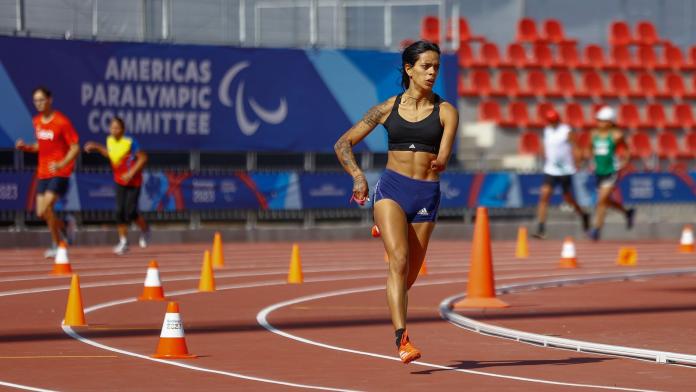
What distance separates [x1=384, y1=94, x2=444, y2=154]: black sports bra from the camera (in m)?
10.1

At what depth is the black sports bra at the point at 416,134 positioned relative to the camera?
10133mm

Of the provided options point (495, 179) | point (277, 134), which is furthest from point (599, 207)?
point (277, 134)

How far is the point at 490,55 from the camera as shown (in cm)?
3569

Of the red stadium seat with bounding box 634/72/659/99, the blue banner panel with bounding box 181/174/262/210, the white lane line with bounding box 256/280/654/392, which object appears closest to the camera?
the white lane line with bounding box 256/280/654/392

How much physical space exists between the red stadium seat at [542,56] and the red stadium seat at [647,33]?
2.79 meters

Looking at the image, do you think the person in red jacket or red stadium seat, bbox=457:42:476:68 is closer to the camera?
the person in red jacket

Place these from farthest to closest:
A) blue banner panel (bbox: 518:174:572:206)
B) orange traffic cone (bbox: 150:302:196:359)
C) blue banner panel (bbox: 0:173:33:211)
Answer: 1. blue banner panel (bbox: 518:174:572:206)
2. blue banner panel (bbox: 0:173:33:211)
3. orange traffic cone (bbox: 150:302:196:359)

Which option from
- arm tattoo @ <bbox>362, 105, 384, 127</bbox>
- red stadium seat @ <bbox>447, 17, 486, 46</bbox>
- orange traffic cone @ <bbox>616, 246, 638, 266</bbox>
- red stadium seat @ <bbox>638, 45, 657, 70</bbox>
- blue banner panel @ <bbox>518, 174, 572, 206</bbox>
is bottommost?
orange traffic cone @ <bbox>616, 246, 638, 266</bbox>

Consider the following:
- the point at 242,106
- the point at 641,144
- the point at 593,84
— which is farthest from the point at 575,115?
the point at 242,106

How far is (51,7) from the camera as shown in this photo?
25.7 m

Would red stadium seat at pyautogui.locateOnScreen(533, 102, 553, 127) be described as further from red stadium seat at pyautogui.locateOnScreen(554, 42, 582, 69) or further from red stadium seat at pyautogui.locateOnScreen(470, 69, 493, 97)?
red stadium seat at pyautogui.locateOnScreen(470, 69, 493, 97)

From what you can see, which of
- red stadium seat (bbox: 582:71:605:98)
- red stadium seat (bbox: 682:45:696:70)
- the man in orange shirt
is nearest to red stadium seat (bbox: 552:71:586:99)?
red stadium seat (bbox: 582:71:605:98)

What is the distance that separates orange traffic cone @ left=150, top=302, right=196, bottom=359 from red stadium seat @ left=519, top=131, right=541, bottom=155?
81.0 ft

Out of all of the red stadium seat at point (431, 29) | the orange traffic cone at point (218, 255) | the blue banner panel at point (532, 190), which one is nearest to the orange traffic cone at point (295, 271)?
the orange traffic cone at point (218, 255)
